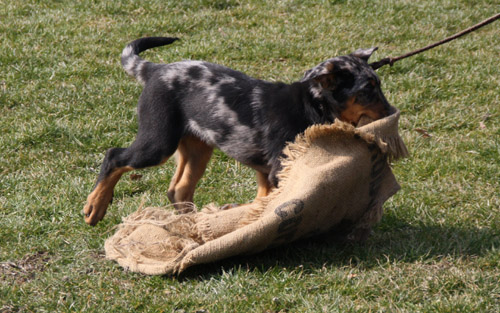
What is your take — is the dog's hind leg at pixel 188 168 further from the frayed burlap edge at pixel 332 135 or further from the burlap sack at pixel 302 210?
the frayed burlap edge at pixel 332 135

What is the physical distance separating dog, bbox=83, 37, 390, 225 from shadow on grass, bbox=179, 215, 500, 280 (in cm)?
48

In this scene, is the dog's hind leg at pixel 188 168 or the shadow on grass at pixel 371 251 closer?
the shadow on grass at pixel 371 251

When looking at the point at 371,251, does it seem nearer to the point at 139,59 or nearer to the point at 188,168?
the point at 188,168

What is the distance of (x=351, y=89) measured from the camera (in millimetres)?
4352

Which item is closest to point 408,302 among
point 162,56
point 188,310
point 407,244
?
point 407,244

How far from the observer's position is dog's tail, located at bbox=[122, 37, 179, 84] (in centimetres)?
504

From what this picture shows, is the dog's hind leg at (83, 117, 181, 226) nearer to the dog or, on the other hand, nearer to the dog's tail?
Answer: the dog

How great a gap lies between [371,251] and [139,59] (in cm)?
226

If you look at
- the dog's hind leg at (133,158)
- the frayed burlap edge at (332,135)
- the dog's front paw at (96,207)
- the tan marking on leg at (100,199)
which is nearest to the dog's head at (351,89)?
the frayed burlap edge at (332,135)

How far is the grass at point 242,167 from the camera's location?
12.5 ft

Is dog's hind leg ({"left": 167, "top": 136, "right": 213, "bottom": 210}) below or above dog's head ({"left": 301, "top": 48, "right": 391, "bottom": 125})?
below

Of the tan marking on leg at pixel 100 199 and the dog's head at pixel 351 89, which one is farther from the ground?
the dog's head at pixel 351 89

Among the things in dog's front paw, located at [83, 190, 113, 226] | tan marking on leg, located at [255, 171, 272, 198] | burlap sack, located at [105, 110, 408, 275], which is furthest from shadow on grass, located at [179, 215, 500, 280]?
dog's front paw, located at [83, 190, 113, 226]

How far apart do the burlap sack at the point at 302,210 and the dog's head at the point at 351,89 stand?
8.4 inches
